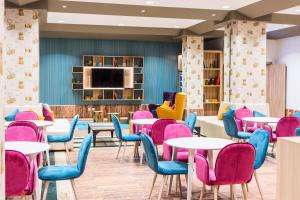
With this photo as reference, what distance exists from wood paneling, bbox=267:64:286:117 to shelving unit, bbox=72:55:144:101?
4782mm

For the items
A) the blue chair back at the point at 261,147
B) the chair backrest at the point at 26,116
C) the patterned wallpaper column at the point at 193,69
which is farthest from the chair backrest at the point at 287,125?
the patterned wallpaper column at the point at 193,69

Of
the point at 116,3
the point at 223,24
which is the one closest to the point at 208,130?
the point at 223,24

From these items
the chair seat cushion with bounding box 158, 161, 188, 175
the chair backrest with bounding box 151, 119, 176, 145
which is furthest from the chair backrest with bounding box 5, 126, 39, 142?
the chair backrest with bounding box 151, 119, 176, 145

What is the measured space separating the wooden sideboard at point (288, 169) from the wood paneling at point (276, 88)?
36.1ft

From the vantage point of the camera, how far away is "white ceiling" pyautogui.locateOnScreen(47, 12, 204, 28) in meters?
10.8

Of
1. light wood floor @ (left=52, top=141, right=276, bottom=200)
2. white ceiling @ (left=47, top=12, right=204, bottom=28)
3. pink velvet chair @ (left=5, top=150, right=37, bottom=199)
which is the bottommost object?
light wood floor @ (left=52, top=141, right=276, bottom=200)

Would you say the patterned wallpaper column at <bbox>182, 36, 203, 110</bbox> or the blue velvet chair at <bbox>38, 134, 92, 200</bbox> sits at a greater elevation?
the patterned wallpaper column at <bbox>182, 36, 203, 110</bbox>

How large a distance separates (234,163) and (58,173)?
1.87 meters

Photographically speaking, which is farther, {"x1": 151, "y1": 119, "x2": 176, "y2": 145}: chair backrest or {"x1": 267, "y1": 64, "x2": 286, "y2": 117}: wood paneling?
{"x1": 267, "y1": 64, "x2": 286, "y2": 117}: wood paneling

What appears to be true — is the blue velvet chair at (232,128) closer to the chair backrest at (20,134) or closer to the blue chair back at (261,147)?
the blue chair back at (261,147)

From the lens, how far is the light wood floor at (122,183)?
516 centimetres

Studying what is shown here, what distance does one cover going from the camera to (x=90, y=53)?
14.9 meters

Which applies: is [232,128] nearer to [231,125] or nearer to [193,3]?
[231,125]

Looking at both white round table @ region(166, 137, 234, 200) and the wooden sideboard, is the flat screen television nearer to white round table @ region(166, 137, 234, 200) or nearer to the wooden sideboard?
white round table @ region(166, 137, 234, 200)
